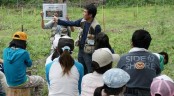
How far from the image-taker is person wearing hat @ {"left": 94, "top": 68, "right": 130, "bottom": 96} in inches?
144

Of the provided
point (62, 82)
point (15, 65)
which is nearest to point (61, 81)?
point (62, 82)

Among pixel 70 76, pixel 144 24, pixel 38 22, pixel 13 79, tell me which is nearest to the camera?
pixel 70 76

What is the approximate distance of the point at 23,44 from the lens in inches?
236

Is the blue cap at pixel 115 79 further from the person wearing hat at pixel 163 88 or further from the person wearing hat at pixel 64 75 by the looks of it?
the person wearing hat at pixel 64 75

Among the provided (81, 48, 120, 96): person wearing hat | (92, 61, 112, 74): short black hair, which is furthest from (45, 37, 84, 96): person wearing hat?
(92, 61, 112, 74): short black hair

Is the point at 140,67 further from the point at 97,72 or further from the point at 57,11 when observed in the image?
the point at 57,11

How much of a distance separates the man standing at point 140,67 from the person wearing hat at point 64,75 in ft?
2.22

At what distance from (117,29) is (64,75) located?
10.4 meters

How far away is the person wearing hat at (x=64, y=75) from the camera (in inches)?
182

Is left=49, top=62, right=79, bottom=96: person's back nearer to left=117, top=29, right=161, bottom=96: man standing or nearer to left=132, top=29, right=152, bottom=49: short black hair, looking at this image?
left=117, top=29, right=161, bottom=96: man standing

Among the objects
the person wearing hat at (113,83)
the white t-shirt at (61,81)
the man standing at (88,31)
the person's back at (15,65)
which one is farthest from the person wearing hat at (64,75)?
the man standing at (88,31)

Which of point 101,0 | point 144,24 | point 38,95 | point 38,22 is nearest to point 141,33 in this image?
point 38,95

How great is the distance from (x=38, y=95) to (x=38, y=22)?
10.5m

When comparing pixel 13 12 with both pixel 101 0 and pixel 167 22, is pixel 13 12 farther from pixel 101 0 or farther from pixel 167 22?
pixel 167 22
